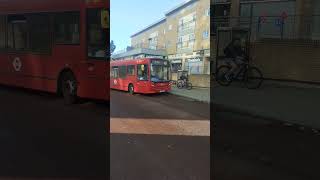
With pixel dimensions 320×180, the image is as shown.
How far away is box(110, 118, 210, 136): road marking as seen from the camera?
3.88 m

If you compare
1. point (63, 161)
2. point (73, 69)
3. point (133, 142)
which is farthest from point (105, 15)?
point (63, 161)

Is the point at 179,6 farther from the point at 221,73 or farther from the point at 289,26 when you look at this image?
the point at 289,26

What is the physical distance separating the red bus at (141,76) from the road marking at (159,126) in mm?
328

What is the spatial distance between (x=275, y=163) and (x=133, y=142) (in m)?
2.96

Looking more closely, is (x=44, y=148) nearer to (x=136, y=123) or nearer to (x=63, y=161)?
(x=63, y=161)

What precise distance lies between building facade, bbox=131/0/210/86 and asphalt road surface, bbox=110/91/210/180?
1.00 ft

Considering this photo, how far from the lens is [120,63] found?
4191mm

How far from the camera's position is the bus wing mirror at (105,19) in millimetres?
4238

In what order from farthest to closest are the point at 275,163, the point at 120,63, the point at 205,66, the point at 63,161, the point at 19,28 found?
the point at 275,163 < the point at 19,28 < the point at 63,161 < the point at 120,63 < the point at 205,66

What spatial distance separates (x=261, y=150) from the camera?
7.06 m

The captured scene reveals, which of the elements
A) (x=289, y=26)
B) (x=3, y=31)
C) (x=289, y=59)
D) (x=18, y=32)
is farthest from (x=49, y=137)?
(x=289, y=26)

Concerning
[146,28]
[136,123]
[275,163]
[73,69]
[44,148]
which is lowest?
[275,163]

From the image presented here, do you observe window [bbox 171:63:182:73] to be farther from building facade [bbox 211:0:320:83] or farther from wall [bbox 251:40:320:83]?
wall [bbox 251:40:320:83]

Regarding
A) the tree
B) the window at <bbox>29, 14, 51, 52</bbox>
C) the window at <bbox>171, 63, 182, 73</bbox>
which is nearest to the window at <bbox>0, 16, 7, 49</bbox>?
the window at <bbox>29, 14, 51, 52</bbox>
